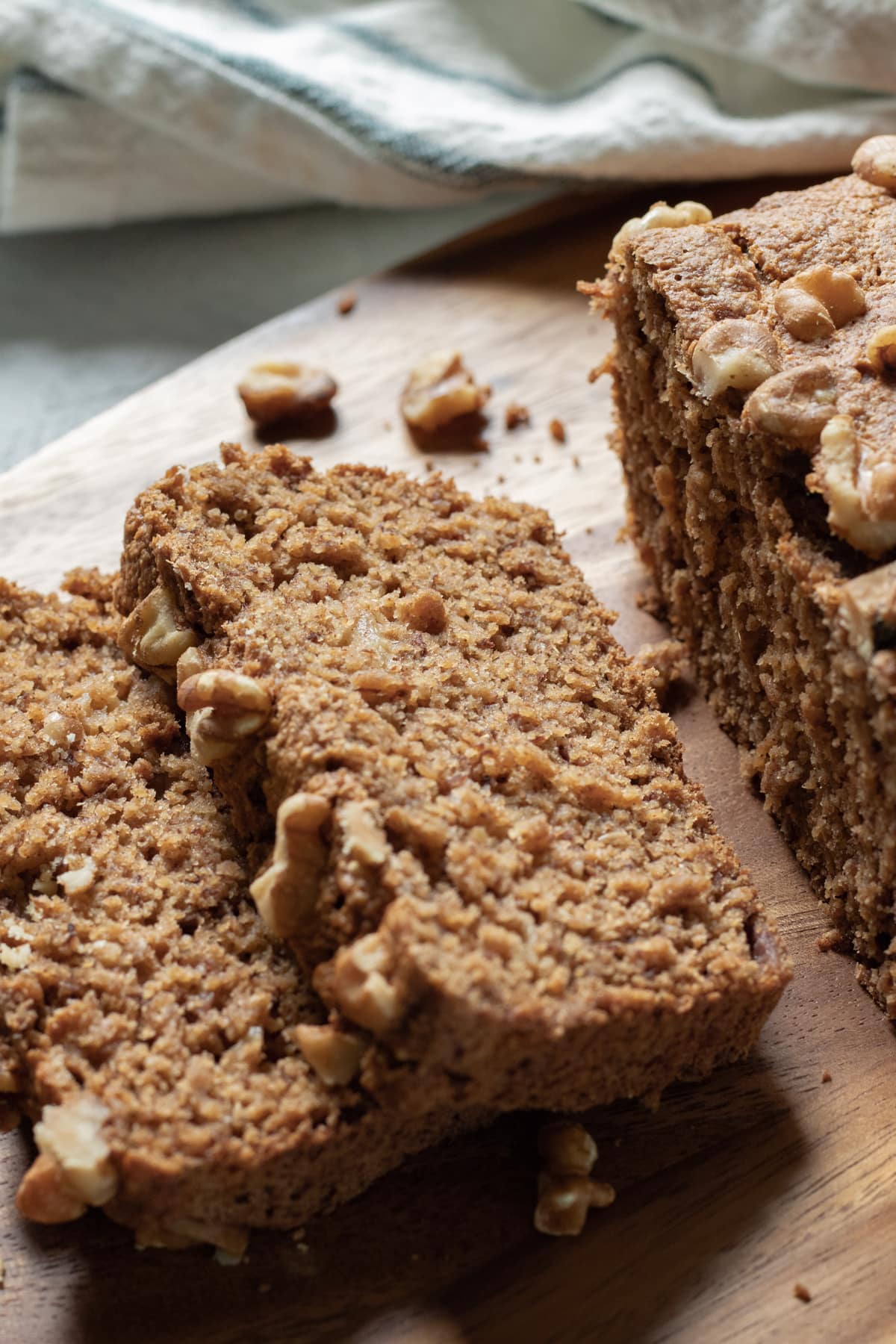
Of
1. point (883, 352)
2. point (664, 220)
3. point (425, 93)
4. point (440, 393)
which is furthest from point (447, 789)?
point (425, 93)

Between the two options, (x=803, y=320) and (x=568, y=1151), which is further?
(x=803, y=320)

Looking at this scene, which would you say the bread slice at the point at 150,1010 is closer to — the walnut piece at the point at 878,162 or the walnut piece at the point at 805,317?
the walnut piece at the point at 805,317

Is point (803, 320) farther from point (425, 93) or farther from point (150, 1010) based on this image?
point (425, 93)

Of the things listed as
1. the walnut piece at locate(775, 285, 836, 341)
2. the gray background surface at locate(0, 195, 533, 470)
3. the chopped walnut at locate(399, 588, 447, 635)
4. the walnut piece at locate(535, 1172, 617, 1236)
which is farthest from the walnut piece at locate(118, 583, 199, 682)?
the gray background surface at locate(0, 195, 533, 470)

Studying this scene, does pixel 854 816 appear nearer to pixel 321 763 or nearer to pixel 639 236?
pixel 321 763

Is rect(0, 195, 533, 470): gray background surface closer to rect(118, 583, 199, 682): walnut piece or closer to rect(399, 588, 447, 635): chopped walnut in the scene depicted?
rect(118, 583, 199, 682): walnut piece
